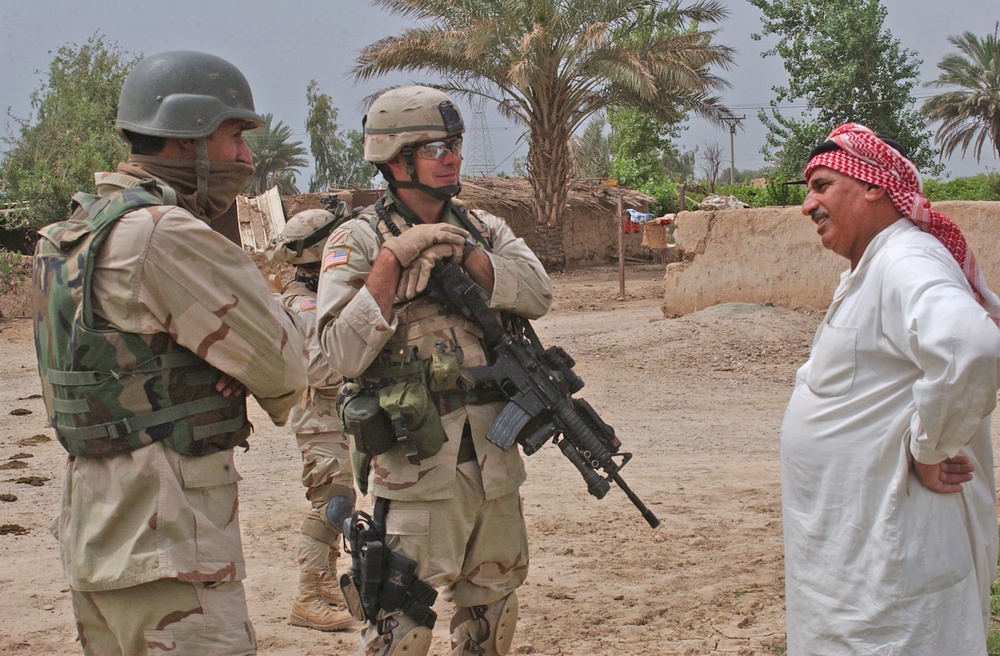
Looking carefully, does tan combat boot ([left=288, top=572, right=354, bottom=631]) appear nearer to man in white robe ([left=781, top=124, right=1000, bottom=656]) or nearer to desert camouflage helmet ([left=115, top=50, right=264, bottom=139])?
man in white robe ([left=781, top=124, right=1000, bottom=656])

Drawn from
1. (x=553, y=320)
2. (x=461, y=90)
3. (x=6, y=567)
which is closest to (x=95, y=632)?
(x=6, y=567)

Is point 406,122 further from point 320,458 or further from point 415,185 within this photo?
point 320,458

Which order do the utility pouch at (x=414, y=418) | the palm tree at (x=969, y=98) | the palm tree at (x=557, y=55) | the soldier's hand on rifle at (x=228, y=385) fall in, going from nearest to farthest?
the soldier's hand on rifle at (x=228, y=385)
the utility pouch at (x=414, y=418)
the palm tree at (x=557, y=55)
the palm tree at (x=969, y=98)

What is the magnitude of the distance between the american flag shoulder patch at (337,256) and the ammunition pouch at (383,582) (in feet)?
2.88

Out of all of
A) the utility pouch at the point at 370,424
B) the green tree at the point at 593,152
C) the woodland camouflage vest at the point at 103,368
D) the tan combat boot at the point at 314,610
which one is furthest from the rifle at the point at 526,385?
the green tree at the point at 593,152

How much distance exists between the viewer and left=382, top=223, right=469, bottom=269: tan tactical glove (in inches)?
128

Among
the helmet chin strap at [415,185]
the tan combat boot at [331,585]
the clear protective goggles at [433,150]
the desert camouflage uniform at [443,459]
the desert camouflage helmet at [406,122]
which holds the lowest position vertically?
the tan combat boot at [331,585]

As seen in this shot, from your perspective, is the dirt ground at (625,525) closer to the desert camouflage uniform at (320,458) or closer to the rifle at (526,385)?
the desert camouflage uniform at (320,458)

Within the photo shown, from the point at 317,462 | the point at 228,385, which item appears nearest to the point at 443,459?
the point at 228,385

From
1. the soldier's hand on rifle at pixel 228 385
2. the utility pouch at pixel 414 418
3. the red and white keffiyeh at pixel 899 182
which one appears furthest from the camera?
the utility pouch at pixel 414 418

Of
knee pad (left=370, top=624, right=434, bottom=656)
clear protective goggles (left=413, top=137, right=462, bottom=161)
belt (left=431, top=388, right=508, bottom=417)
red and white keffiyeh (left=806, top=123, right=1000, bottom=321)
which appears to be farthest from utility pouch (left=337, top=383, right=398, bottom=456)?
red and white keffiyeh (left=806, top=123, right=1000, bottom=321)

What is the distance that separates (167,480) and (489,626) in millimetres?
1379

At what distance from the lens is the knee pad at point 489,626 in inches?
137

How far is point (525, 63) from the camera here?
60.3 feet
